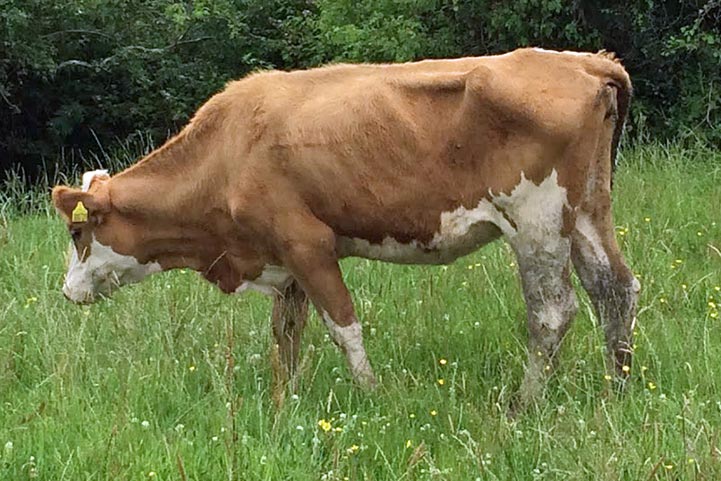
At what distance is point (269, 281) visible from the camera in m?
5.81

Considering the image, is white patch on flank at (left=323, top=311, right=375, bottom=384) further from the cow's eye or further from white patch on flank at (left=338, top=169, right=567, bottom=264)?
the cow's eye

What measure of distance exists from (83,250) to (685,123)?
316 inches

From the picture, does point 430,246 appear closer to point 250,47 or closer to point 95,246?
point 95,246

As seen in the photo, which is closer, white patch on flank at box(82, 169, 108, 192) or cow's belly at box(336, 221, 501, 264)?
cow's belly at box(336, 221, 501, 264)

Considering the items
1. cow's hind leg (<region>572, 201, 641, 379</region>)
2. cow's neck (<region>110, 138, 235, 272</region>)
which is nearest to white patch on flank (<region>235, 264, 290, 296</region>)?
cow's neck (<region>110, 138, 235, 272</region>)

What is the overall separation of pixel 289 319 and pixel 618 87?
213 cm

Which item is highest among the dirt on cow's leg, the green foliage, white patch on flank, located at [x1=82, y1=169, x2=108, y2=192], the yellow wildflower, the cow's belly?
white patch on flank, located at [x1=82, y1=169, x2=108, y2=192]

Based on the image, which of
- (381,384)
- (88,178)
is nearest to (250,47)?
(88,178)

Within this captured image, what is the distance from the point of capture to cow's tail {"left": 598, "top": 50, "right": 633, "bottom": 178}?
5301 mm

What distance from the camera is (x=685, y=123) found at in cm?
1208

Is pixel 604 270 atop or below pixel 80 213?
below

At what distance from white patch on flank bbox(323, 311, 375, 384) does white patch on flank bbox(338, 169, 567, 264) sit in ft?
1.35

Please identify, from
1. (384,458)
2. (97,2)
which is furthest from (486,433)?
(97,2)

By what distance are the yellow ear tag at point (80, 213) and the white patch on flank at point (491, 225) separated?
1464mm
